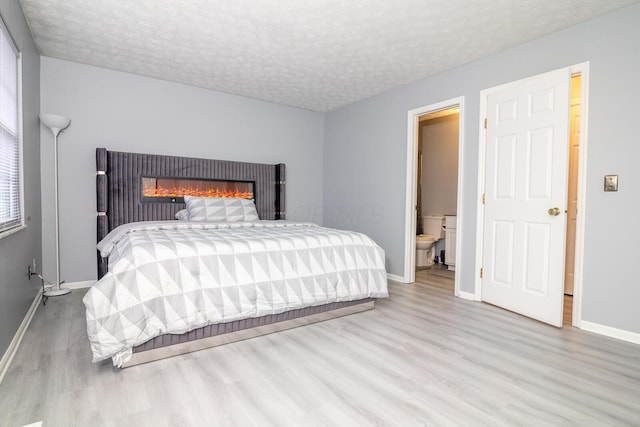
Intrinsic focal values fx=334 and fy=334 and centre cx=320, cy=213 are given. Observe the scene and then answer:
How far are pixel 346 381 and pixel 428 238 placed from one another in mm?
3758

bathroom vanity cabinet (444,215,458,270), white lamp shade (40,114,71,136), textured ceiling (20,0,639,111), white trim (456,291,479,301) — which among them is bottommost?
white trim (456,291,479,301)

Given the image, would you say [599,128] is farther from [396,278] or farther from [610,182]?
[396,278]

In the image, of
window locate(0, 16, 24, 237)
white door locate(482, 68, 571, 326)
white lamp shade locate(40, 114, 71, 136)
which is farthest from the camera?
white lamp shade locate(40, 114, 71, 136)

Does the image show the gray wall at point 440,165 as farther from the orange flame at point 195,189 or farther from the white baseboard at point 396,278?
the orange flame at point 195,189

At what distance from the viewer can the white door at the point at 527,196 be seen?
9.29 feet

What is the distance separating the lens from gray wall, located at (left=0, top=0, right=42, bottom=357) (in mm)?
2097

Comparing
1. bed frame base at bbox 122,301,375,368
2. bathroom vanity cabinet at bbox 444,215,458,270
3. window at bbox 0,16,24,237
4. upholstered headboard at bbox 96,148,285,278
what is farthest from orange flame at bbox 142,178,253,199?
bathroom vanity cabinet at bbox 444,215,458,270

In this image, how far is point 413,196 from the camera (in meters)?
4.27

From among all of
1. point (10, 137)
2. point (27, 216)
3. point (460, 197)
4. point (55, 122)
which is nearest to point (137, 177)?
point (55, 122)

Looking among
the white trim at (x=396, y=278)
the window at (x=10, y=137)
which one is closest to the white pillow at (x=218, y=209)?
the window at (x=10, y=137)

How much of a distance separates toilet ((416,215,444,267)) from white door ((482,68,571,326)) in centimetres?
174

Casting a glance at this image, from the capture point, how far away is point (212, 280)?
2.24 meters

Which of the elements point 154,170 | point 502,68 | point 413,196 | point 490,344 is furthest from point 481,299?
point 154,170

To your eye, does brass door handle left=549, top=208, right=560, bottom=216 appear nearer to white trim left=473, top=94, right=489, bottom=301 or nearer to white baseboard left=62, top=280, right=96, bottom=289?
white trim left=473, top=94, right=489, bottom=301
